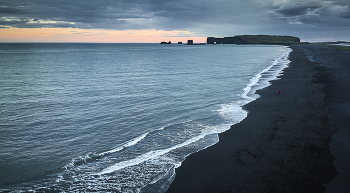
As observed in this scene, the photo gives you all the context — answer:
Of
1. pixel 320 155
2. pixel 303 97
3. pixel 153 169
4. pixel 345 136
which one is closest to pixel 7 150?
pixel 153 169

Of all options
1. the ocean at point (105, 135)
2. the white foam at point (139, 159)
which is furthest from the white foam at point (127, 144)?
the white foam at point (139, 159)

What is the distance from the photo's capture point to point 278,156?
31.1ft

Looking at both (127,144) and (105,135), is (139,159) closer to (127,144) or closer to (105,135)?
(127,144)

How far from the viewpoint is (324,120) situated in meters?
13.7

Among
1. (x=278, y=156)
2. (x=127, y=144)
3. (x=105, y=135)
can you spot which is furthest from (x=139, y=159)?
(x=278, y=156)

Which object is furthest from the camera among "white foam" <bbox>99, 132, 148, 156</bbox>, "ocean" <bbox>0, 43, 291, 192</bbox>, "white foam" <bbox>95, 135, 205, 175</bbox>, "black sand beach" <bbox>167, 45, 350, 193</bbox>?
"white foam" <bbox>99, 132, 148, 156</bbox>

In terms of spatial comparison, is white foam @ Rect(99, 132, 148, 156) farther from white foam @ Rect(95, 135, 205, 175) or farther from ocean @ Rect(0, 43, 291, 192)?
white foam @ Rect(95, 135, 205, 175)

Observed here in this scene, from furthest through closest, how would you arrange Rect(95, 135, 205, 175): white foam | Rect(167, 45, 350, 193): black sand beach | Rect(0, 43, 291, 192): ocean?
Rect(95, 135, 205, 175): white foam, Rect(0, 43, 291, 192): ocean, Rect(167, 45, 350, 193): black sand beach

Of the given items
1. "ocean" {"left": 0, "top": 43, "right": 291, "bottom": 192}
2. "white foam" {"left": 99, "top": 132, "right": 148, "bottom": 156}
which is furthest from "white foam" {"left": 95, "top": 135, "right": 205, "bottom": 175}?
"white foam" {"left": 99, "top": 132, "right": 148, "bottom": 156}

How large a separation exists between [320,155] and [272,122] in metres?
4.60

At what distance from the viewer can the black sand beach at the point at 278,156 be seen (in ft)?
25.2

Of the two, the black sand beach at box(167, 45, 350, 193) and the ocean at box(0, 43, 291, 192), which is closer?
the black sand beach at box(167, 45, 350, 193)

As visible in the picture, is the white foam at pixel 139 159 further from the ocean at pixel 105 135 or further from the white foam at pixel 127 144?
the white foam at pixel 127 144

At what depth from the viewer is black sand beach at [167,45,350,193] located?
7691 millimetres
